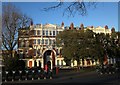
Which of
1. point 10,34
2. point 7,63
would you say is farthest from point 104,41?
point 7,63

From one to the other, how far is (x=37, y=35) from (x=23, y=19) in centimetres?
3131

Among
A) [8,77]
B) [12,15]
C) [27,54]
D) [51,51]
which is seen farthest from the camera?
[51,51]

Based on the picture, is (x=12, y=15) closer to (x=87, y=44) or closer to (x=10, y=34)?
(x=10, y=34)

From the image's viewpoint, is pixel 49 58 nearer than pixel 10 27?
No

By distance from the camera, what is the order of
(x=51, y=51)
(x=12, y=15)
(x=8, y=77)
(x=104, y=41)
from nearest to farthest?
(x=8, y=77) → (x=12, y=15) → (x=104, y=41) → (x=51, y=51)

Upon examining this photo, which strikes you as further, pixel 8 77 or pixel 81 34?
pixel 81 34

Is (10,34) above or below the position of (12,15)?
below

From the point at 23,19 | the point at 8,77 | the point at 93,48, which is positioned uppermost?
the point at 23,19

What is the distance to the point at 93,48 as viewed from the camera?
51250 millimetres

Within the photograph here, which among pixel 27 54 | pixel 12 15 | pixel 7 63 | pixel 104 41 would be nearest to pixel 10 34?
pixel 12 15

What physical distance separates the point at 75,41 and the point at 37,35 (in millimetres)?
21062

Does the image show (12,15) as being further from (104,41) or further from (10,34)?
(104,41)

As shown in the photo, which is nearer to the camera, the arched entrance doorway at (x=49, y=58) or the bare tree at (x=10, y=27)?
the bare tree at (x=10, y=27)

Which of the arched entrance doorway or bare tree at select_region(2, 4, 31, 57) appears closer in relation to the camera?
bare tree at select_region(2, 4, 31, 57)
